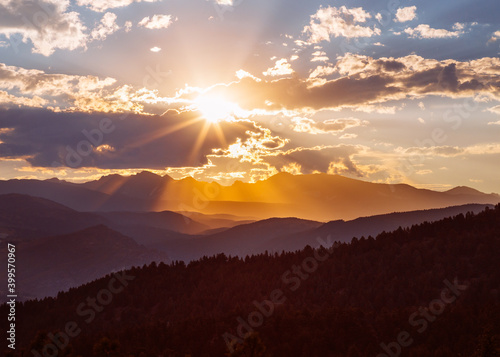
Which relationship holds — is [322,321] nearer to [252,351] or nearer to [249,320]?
[249,320]

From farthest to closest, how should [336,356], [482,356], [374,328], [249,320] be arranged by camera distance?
[249,320] → [374,328] → [336,356] → [482,356]

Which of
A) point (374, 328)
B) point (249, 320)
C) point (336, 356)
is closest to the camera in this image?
point (336, 356)

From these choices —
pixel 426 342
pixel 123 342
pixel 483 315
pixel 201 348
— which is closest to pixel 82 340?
pixel 123 342

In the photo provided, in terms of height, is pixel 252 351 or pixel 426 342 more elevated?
pixel 252 351

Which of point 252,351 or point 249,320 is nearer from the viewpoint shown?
point 252,351

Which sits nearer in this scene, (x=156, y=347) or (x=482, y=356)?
(x=482, y=356)

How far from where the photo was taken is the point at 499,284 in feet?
654

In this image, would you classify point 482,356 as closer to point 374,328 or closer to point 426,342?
point 426,342

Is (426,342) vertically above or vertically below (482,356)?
below

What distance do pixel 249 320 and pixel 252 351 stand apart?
110020mm

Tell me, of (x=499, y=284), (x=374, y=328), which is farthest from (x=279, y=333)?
(x=499, y=284)

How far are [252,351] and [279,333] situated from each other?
77.1 m

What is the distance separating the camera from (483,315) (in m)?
150

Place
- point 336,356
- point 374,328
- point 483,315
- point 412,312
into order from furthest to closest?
1. point 412,312
2. point 374,328
3. point 483,315
4. point 336,356
